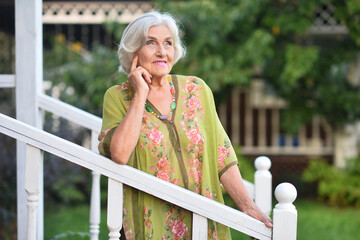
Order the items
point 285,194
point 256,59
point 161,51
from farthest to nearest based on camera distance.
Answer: point 256,59
point 161,51
point 285,194

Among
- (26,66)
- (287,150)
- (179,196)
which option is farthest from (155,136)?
(287,150)

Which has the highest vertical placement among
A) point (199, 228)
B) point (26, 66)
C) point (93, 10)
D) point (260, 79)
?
point (93, 10)

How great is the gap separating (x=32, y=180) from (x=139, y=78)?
2.07 ft

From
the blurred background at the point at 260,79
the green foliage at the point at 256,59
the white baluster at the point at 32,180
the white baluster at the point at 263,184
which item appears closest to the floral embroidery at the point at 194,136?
the white baluster at the point at 32,180

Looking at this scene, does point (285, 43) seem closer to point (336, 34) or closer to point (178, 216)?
point (336, 34)

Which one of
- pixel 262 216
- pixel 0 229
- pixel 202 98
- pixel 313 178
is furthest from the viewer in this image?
pixel 313 178

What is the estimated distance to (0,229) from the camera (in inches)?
201

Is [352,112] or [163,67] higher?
[352,112]

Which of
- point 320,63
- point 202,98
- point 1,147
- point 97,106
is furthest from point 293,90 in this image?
point 202,98

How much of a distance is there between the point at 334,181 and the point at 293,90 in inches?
56.5

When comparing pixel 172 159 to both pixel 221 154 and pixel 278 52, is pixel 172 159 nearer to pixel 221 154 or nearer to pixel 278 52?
pixel 221 154

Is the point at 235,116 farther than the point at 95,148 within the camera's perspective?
Yes

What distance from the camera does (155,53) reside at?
236cm

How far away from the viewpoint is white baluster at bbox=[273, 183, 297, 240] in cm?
215
